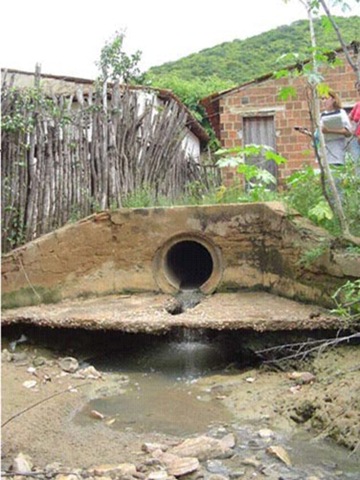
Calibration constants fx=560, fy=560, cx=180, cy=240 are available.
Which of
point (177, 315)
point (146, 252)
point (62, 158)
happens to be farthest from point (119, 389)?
point (62, 158)

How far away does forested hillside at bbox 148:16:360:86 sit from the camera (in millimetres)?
22281

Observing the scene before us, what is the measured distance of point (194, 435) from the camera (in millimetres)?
3713

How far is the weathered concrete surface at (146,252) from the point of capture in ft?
20.0

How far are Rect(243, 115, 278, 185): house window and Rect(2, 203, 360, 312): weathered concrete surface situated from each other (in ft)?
17.5

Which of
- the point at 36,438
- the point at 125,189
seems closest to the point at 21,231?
the point at 125,189

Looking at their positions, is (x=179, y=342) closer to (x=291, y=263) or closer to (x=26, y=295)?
(x=291, y=263)

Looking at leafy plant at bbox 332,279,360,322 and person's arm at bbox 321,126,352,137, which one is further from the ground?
person's arm at bbox 321,126,352,137

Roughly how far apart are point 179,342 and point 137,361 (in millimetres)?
466

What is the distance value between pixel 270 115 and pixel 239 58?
13.6 meters

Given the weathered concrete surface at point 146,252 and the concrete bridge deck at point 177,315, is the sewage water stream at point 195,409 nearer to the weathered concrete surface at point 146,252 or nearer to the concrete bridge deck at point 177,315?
the concrete bridge deck at point 177,315

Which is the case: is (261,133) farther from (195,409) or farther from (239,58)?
(239,58)

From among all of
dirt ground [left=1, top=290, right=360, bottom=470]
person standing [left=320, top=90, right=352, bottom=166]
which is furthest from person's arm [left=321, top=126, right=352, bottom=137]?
dirt ground [left=1, top=290, right=360, bottom=470]

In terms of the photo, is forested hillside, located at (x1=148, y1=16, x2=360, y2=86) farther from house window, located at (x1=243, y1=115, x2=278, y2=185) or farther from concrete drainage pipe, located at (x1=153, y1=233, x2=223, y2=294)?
concrete drainage pipe, located at (x1=153, y1=233, x2=223, y2=294)

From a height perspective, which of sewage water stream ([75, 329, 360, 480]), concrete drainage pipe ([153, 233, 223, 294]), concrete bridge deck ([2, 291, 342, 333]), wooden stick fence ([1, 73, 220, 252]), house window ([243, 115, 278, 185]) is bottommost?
sewage water stream ([75, 329, 360, 480])
